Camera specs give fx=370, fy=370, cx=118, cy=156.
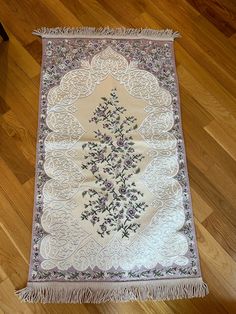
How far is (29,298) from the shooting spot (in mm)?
1157

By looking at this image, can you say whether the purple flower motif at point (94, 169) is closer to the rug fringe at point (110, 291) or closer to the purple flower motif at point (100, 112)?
the purple flower motif at point (100, 112)

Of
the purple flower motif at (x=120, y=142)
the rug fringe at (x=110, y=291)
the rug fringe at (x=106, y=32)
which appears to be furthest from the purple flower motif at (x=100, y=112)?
the rug fringe at (x=110, y=291)

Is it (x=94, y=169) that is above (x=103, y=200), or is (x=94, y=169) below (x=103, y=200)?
above

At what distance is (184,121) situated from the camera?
145cm

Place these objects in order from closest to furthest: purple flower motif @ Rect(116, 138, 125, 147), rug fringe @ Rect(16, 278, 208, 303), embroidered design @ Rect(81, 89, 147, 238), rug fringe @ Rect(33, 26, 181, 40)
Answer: rug fringe @ Rect(16, 278, 208, 303)
embroidered design @ Rect(81, 89, 147, 238)
purple flower motif @ Rect(116, 138, 125, 147)
rug fringe @ Rect(33, 26, 181, 40)

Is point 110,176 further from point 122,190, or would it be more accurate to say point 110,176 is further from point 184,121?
point 184,121

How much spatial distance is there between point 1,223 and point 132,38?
90 centimetres

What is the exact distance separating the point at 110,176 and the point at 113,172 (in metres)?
0.02

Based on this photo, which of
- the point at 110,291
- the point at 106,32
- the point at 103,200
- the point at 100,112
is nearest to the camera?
the point at 110,291

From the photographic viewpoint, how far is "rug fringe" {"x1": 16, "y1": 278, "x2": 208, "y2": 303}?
116 centimetres

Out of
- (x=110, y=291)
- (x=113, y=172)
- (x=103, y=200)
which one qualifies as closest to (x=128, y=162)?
(x=113, y=172)

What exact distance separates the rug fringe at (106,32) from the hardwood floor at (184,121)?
1.4 inches

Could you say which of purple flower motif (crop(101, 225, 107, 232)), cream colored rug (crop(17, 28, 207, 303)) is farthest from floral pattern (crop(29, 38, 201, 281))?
purple flower motif (crop(101, 225, 107, 232))

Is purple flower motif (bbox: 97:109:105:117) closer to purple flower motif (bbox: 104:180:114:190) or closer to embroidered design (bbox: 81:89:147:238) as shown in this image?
embroidered design (bbox: 81:89:147:238)
